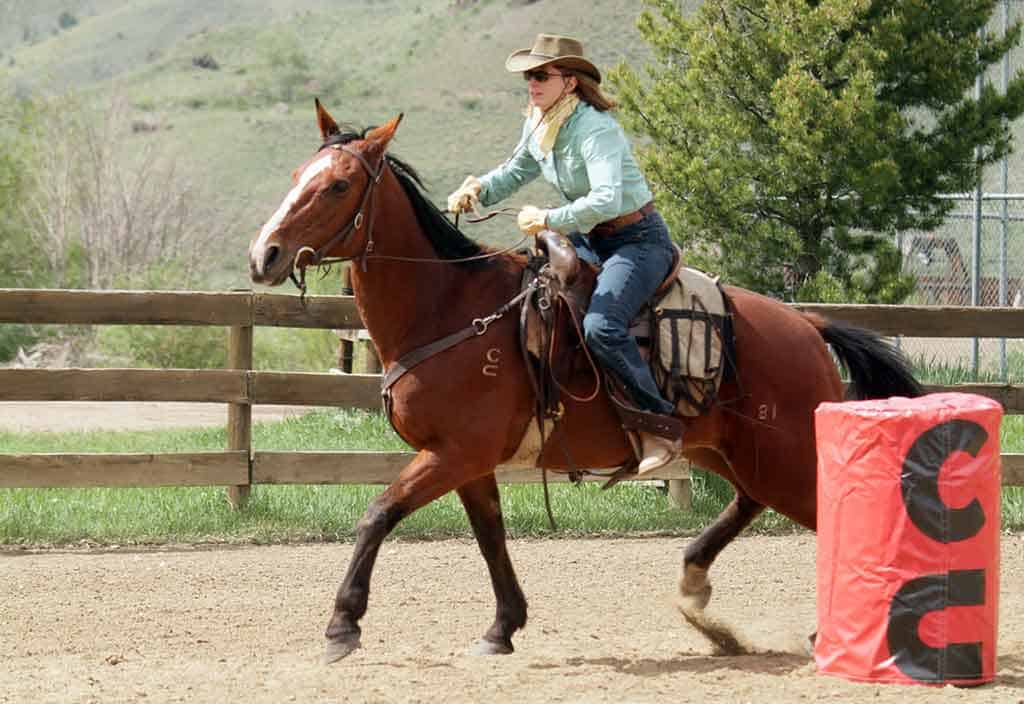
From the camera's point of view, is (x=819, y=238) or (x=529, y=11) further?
(x=529, y=11)

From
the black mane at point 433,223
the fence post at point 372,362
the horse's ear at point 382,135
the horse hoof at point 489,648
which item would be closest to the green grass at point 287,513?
the fence post at point 372,362

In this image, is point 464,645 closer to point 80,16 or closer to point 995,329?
point 995,329

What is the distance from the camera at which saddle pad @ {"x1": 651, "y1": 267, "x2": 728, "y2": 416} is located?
22.2ft

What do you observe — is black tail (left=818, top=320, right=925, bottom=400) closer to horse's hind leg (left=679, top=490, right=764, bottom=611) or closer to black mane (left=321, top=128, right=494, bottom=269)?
horse's hind leg (left=679, top=490, right=764, bottom=611)

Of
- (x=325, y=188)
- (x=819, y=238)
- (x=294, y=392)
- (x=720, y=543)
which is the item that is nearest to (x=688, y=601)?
(x=720, y=543)

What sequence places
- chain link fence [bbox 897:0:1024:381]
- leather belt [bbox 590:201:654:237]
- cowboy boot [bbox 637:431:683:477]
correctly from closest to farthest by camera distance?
cowboy boot [bbox 637:431:683:477] → leather belt [bbox 590:201:654:237] → chain link fence [bbox 897:0:1024:381]

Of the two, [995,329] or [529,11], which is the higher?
[529,11]

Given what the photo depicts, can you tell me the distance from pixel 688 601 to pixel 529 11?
60762 mm

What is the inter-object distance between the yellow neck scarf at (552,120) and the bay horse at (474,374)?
0.55 metres

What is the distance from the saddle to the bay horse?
8 cm

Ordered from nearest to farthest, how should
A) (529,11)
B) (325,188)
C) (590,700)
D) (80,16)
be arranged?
(590,700), (325,188), (529,11), (80,16)

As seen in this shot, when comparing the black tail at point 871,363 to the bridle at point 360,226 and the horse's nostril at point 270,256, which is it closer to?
the bridle at point 360,226

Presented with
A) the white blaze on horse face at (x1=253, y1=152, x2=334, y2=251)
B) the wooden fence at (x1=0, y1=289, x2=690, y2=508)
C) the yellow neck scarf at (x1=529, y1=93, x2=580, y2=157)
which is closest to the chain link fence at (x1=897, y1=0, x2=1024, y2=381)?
the wooden fence at (x1=0, y1=289, x2=690, y2=508)

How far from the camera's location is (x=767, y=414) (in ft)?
22.7
